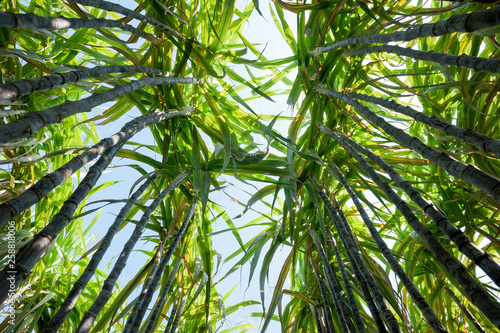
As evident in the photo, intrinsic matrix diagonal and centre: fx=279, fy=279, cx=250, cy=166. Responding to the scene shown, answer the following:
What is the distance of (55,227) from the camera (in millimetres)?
538

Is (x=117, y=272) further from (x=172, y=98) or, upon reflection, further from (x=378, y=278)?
(x=378, y=278)

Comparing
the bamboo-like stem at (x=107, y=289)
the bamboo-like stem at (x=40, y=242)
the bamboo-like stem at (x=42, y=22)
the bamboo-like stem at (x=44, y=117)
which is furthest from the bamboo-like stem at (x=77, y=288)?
the bamboo-like stem at (x=42, y=22)

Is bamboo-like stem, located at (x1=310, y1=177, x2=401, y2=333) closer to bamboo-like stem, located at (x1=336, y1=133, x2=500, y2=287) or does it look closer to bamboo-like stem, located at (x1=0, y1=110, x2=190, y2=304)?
bamboo-like stem, located at (x1=336, y1=133, x2=500, y2=287)

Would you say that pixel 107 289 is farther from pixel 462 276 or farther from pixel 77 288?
pixel 462 276

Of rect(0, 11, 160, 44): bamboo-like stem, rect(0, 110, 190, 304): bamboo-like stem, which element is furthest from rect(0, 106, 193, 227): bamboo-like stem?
rect(0, 11, 160, 44): bamboo-like stem

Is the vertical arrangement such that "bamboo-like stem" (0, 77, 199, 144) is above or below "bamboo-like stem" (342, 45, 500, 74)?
below

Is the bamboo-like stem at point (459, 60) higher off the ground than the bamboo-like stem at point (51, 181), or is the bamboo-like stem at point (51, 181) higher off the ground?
the bamboo-like stem at point (459, 60)

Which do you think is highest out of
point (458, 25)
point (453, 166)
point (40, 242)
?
point (458, 25)

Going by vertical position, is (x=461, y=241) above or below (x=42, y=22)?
below

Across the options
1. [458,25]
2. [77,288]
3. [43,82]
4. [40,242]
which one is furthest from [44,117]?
[458,25]

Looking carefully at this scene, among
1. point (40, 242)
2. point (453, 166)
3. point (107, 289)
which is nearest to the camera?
point (40, 242)

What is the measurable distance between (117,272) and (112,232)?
0.12 m

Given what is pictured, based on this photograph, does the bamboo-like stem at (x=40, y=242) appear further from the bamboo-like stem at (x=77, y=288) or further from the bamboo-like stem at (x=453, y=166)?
the bamboo-like stem at (x=453, y=166)

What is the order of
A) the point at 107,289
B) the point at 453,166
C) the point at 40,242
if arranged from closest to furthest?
1. the point at 40,242
2. the point at 453,166
3. the point at 107,289
